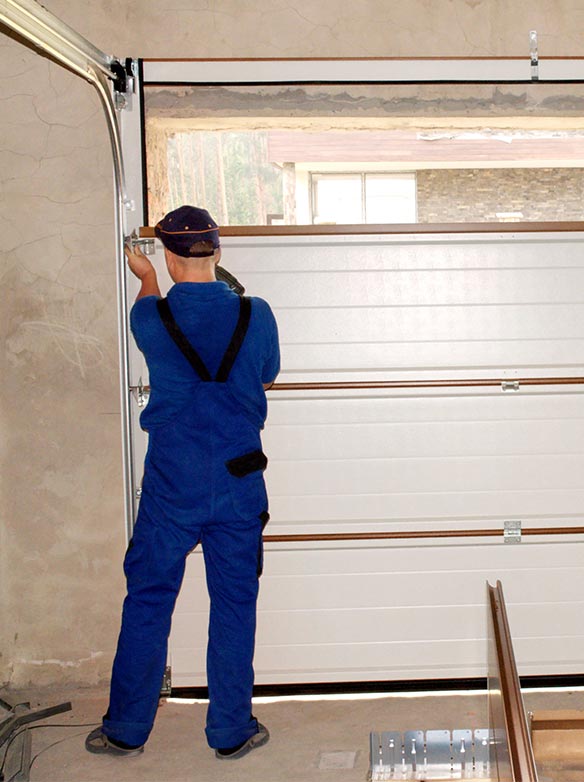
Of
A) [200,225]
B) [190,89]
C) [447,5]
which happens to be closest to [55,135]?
[190,89]

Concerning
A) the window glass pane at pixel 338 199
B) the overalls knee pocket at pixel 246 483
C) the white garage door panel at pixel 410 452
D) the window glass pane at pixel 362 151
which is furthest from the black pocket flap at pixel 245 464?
the window glass pane at pixel 338 199

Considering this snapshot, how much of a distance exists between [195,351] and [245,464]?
49cm

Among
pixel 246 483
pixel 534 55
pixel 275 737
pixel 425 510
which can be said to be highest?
pixel 534 55

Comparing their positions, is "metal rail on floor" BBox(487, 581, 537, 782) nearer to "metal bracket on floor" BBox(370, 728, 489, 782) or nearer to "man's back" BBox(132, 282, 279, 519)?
"metal bracket on floor" BBox(370, 728, 489, 782)

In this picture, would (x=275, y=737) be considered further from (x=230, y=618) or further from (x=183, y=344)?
(x=183, y=344)

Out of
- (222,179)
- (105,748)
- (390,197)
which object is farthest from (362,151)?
(105,748)

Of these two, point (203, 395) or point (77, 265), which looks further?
point (77, 265)

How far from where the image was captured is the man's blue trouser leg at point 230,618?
12.0 ft

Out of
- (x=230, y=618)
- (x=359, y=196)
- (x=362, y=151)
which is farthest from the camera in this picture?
(x=359, y=196)

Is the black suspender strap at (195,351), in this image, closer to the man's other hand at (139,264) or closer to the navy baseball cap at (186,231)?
the navy baseball cap at (186,231)

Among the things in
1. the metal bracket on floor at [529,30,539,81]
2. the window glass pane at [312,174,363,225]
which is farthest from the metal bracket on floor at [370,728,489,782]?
the window glass pane at [312,174,363,225]

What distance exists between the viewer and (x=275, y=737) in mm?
4012

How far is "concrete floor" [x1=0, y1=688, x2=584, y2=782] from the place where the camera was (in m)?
3.68

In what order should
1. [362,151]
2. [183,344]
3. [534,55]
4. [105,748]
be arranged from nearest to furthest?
[183,344], [105,748], [534,55], [362,151]
